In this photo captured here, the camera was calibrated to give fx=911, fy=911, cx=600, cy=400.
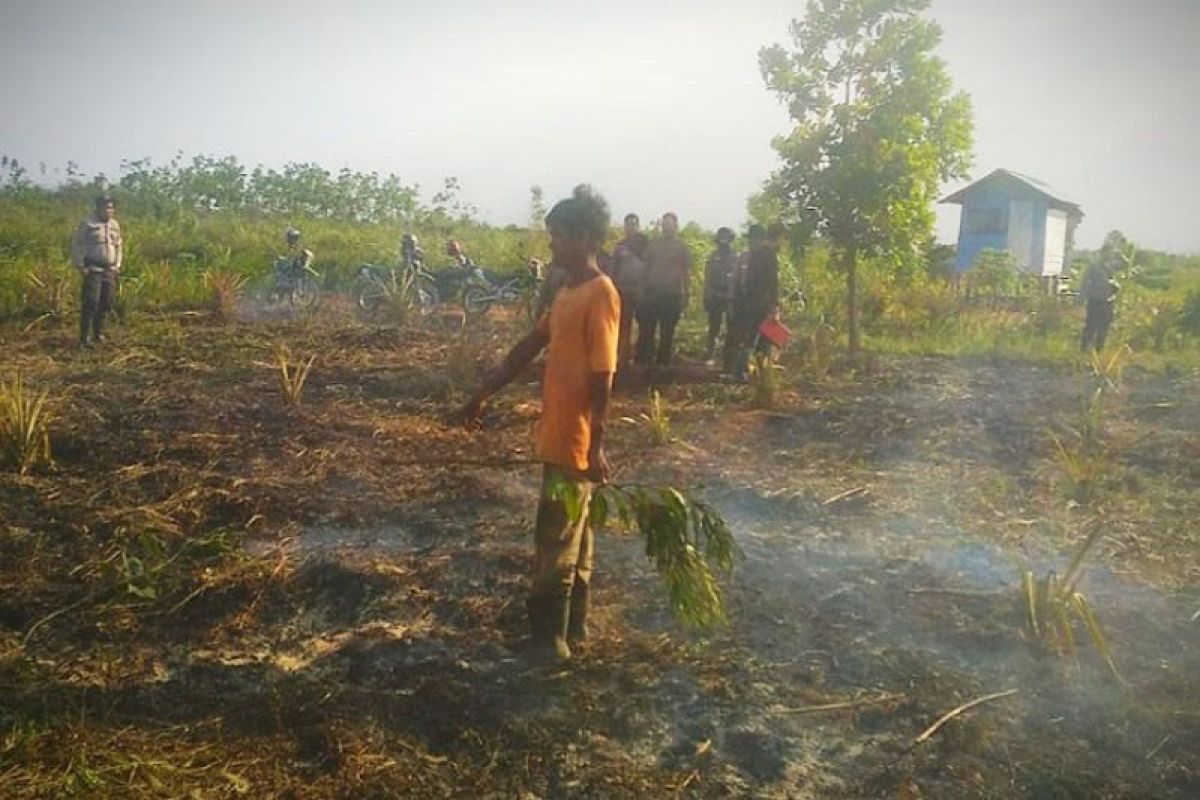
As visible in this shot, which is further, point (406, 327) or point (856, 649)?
point (406, 327)

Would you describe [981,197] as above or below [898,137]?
above

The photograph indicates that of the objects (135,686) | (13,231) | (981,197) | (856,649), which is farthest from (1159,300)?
(13,231)

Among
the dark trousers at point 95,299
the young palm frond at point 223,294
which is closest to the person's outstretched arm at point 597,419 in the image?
the dark trousers at point 95,299

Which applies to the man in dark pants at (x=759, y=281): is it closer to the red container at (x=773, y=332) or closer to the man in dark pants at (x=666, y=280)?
the red container at (x=773, y=332)

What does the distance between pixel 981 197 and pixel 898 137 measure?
1806cm

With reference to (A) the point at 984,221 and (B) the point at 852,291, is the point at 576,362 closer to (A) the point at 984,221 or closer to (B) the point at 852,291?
(B) the point at 852,291

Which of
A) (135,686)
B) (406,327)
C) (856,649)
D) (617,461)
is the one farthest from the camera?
(406,327)

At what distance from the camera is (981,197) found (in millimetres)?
25797

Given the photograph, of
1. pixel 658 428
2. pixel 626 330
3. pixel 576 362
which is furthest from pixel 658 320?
pixel 576 362

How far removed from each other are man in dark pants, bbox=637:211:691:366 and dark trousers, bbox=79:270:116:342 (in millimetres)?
5570

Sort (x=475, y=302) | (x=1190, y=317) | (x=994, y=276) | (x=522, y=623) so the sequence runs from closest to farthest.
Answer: (x=522, y=623), (x=475, y=302), (x=1190, y=317), (x=994, y=276)

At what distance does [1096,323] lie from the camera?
1195 centimetres

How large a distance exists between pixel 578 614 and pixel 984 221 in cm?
2544

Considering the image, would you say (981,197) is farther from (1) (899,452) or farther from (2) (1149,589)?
(2) (1149,589)
